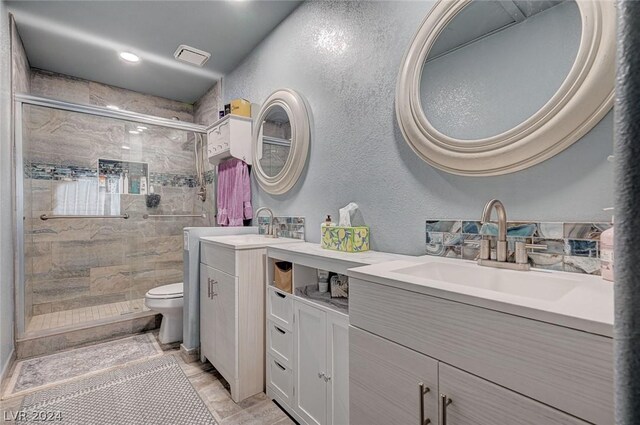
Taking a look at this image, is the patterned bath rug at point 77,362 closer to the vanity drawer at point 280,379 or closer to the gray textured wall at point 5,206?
the gray textured wall at point 5,206

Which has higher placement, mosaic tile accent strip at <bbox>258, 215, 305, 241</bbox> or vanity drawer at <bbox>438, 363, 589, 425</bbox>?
mosaic tile accent strip at <bbox>258, 215, 305, 241</bbox>

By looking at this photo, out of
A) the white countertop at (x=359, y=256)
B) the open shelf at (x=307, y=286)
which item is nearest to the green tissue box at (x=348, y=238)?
the white countertop at (x=359, y=256)

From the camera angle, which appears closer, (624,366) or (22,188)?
(624,366)

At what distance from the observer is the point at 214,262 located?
6.37ft

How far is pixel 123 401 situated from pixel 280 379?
935mm

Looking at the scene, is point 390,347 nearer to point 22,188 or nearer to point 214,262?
point 214,262

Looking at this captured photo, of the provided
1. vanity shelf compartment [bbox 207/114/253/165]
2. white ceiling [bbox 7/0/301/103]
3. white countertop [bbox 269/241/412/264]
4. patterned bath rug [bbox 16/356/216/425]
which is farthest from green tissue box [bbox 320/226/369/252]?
white ceiling [bbox 7/0/301/103]

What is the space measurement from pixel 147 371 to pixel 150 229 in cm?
182

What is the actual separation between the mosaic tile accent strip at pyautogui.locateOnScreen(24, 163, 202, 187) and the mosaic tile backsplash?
8.52 feet

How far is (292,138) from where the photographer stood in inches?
80.9

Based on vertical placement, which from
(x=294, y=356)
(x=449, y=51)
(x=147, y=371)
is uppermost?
(x=449, y=51)

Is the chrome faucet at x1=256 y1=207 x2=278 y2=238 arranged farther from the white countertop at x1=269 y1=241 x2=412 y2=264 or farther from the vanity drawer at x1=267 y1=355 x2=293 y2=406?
the vanity drawer at x1=267 y1=355 x2=293 y2=406

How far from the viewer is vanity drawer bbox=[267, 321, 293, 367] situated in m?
1.55

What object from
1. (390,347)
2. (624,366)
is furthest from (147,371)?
(624,366)
